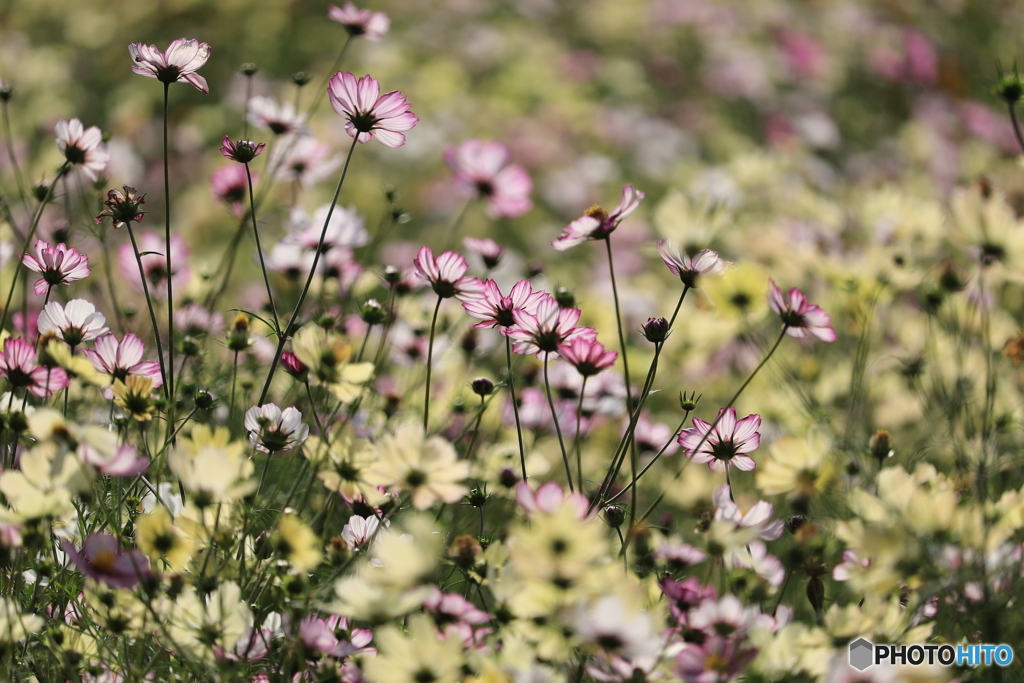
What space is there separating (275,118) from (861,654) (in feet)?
2.42

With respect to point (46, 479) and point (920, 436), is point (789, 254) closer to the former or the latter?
point (920, 436)

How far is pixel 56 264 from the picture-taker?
647 mm

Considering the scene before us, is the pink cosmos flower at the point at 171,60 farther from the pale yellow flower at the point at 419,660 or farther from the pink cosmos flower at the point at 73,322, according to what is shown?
the pale yellow flower at the point at 419,660

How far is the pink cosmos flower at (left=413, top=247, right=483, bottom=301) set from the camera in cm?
64

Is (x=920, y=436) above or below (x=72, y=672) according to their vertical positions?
above

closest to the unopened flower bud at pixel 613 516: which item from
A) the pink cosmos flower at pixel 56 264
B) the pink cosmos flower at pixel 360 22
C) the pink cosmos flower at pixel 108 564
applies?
the pink cosmos flower at pixel 108 564

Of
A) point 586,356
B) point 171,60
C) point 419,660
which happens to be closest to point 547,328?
point 586,356

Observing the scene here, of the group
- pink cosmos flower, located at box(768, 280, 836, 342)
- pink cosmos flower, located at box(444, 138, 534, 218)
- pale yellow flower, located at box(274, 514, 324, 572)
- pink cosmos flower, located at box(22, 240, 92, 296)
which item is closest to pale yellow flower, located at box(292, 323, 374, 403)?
pale yellow flower, located at box(274, 514, 324, 572)

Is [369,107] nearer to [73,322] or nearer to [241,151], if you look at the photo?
[241,151]

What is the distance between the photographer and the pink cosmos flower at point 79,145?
2.36ft

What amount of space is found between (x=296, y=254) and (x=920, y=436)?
0.81m

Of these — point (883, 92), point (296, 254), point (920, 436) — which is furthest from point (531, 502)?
point (883, 92)

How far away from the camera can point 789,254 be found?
1.21 metres

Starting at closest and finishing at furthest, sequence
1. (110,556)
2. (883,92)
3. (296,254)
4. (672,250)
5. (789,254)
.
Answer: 1. (110,556)
2. (672,250)
3. (296,254)
4. (789,254)
5. (883,92)
